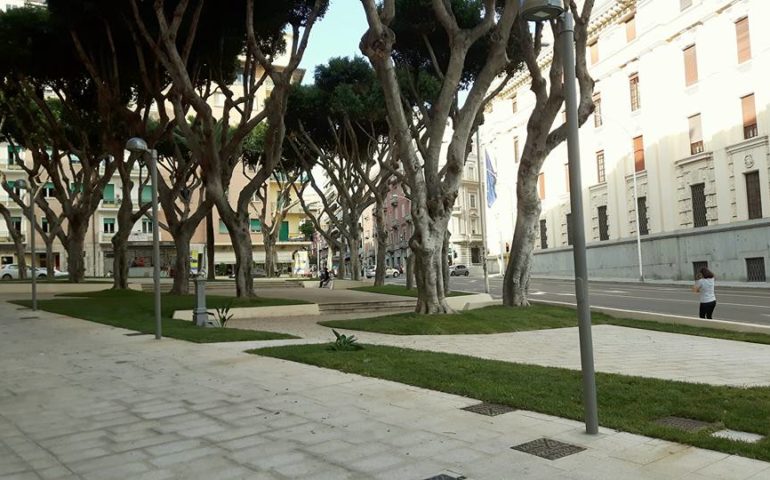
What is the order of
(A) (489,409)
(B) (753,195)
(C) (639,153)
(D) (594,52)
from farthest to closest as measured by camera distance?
(D) (594,52) < (C) (639,153) < (B) (753,195) < (A) (489,409)

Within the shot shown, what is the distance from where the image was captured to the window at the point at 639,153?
3866 centimetres

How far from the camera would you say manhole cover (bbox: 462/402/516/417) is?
5680mm

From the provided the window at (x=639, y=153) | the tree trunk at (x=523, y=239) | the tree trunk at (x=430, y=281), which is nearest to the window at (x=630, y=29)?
the window at (x=639, y=153)

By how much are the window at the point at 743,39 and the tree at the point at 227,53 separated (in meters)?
23.1

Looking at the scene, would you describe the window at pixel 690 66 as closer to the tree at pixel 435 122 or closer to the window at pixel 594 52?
the window at pixel 594 52

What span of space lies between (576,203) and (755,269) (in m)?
30.3

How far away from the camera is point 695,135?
114ft

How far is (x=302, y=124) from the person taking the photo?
93.8 ft

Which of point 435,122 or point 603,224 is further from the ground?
point 435,122

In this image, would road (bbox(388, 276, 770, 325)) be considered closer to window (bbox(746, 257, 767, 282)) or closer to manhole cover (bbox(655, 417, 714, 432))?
window (bbox(746, 257, 767, 282))

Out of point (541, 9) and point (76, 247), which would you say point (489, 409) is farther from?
point (76, 247)

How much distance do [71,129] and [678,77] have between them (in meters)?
31.7

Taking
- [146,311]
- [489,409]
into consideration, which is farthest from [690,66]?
[489,409]

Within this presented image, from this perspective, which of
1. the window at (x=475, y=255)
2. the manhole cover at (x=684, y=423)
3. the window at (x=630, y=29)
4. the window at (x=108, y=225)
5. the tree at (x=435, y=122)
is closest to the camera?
the manhole cover at (x=684, y=423)
